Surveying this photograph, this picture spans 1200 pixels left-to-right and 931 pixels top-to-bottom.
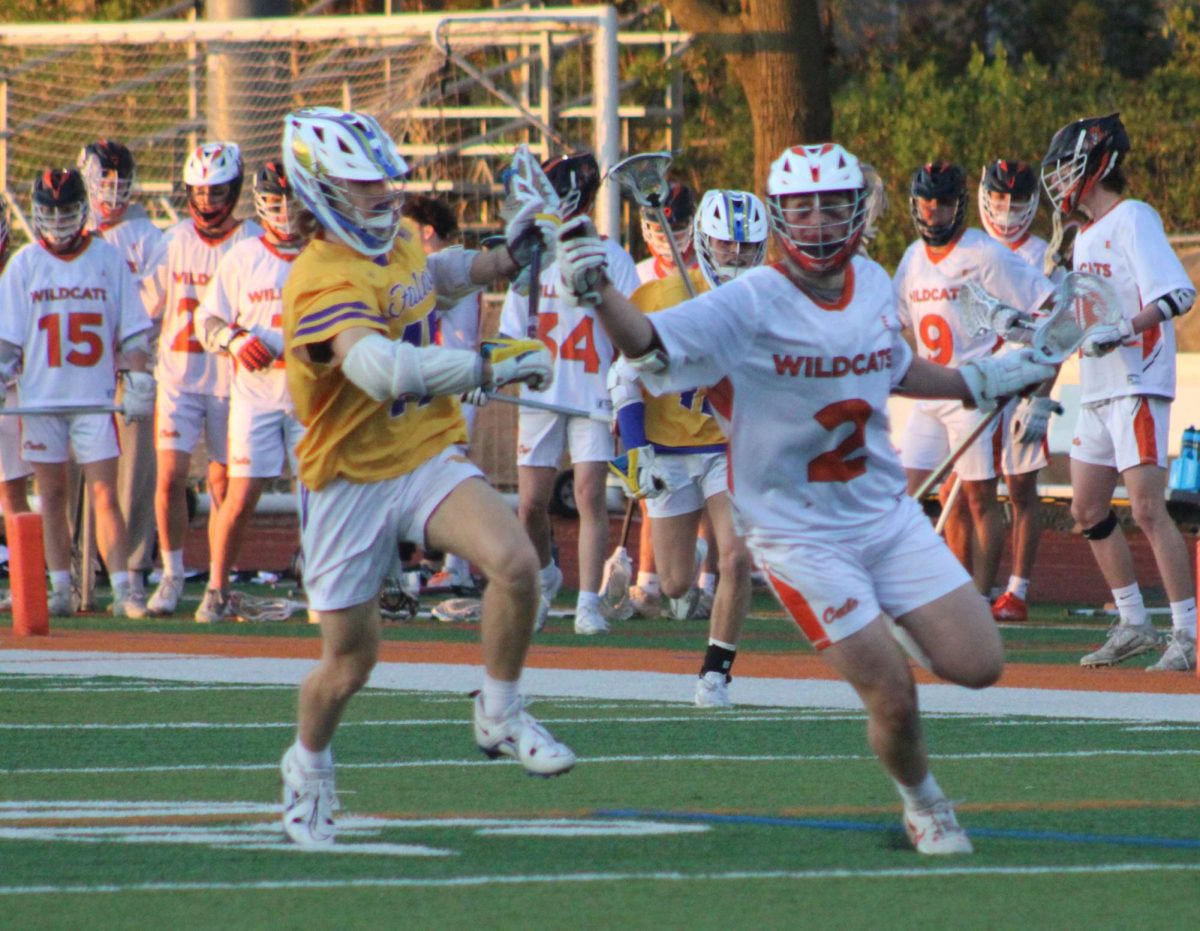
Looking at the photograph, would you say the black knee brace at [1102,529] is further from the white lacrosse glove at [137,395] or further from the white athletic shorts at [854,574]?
the white lacrosse glove at [137,395]

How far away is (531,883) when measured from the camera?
17.0 feet

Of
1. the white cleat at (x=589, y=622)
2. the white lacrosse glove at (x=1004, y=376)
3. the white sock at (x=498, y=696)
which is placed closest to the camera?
the white lacrosse glove at (x=1004, y=376)

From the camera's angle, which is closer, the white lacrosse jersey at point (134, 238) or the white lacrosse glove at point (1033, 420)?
the white lacrosse glove at point (1033, 420)

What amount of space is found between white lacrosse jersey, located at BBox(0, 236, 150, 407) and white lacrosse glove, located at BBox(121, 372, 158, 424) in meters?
0.18

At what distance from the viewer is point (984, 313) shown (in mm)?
6684

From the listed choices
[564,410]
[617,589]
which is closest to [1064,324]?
[564,410]

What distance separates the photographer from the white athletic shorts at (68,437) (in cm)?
1257

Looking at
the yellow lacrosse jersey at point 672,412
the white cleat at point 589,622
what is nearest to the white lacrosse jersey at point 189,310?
the white cleat at point 589,622

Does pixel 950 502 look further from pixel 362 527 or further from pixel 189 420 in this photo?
pixel 362 527

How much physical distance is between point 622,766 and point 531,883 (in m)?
2.02

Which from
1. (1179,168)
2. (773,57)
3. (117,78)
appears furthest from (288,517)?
(1179,168)

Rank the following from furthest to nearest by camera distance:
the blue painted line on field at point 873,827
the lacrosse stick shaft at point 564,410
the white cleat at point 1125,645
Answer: the lacrosse stick shaft at point 564,410 → the white cleat at point 1125,645 → the blue painted line on field at point 873,827

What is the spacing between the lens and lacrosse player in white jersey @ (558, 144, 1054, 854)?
18.6ft

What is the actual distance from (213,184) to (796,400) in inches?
290
